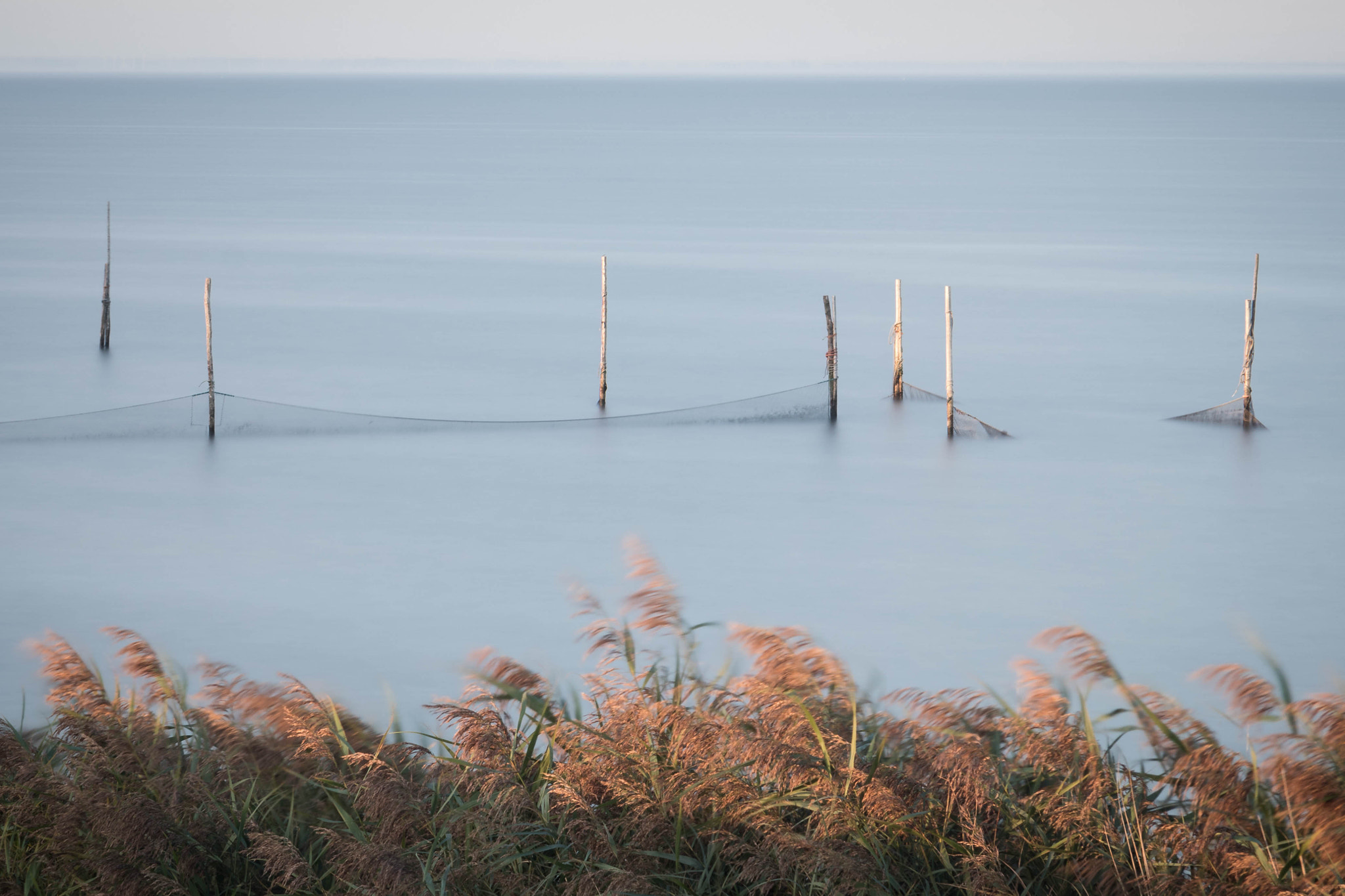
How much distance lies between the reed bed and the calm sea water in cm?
282

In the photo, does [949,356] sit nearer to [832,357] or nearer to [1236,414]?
[832,357]

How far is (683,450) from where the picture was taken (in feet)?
77.3

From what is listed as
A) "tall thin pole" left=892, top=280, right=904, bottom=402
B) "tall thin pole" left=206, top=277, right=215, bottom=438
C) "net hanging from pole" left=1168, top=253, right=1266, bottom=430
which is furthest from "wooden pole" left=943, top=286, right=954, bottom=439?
"tall thin pole" left=206, top=277, right=215, bottom=438

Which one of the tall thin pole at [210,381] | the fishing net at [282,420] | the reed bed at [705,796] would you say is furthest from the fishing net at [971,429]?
the reed bed at [705,796]

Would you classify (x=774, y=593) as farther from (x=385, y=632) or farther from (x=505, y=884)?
(x=505, y=884)

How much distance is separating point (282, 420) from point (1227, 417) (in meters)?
16.9

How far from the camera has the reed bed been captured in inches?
201

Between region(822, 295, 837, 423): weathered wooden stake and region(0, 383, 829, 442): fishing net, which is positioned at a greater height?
region(822, 295, 837, 423): weathered wooden stake

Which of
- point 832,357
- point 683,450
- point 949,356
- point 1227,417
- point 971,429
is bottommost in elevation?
point 683,450

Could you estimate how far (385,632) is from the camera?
53.5ft

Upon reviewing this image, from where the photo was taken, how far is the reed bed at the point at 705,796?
16.7ft

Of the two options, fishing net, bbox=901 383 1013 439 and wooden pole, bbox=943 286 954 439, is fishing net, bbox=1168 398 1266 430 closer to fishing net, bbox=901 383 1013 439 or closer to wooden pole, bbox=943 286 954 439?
fishing net, bbox=901 383 1013 439

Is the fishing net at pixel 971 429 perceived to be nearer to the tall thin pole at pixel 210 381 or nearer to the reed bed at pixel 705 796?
the tall thin pole at pixel 210 381

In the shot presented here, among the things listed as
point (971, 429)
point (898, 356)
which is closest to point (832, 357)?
point (898, 356)
